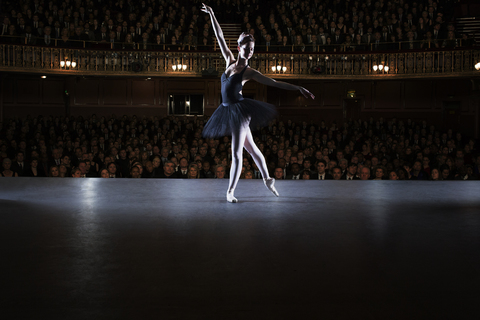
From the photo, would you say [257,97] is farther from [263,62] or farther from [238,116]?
[238,116]

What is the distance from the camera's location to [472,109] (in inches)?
604

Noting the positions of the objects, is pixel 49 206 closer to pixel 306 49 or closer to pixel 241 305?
pixel 241 305

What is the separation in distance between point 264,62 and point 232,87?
34.1 ft

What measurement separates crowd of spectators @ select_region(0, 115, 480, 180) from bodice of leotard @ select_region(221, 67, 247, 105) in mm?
2711

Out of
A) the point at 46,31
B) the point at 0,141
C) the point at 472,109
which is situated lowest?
the point at 0,141

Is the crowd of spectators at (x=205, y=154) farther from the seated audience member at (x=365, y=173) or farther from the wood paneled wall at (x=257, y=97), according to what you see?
the wood paneled wall at (x=257, y=97)

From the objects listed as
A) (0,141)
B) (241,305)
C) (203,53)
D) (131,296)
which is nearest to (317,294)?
(241,305)

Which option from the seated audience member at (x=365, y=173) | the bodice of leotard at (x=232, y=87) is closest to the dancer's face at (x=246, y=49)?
the bodice of leotard at (x=232, y=87)

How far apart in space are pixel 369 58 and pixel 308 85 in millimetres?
3172

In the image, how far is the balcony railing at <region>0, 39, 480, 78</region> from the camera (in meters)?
12.6

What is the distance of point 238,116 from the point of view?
3496 mm

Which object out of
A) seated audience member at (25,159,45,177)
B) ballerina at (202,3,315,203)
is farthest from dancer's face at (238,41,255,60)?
seated audience member at (25,159,45,177)

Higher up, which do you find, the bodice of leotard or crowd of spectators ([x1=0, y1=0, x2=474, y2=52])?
crowd of spectators ([x1=0, y1=0, x2=474, y2=52])

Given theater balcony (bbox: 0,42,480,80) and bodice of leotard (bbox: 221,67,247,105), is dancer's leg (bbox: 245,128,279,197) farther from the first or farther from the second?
theater balcony (bbox: 0,42,480,80)
